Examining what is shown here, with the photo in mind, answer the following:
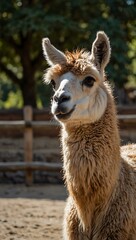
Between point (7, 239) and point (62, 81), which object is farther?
point (7, 239)

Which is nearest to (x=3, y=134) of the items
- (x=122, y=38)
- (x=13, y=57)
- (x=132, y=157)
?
(x=122, y=38)

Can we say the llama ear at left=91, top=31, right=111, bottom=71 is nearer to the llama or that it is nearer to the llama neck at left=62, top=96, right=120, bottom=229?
the llama

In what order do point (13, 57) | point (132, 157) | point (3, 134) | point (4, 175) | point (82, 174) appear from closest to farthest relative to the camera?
point (82, 174), point (132, 157), point (4, 175), point (3, 134), point (13, 57)

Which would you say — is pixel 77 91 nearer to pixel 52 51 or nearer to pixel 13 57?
pixel 52 51

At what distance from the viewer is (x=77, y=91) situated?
4.89m

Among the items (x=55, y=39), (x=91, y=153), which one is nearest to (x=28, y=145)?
(x=55, y=39)

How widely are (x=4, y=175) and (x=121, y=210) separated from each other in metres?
8.09

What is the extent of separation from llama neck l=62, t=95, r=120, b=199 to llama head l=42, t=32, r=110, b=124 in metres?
0.10

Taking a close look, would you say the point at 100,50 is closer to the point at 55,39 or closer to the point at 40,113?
the point at 40,113

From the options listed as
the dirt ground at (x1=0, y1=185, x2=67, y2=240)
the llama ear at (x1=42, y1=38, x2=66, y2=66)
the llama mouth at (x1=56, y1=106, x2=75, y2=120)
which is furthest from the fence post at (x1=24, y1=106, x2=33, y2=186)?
the llama mouth at (x1=56, y1=106, x2=75, y2=120)

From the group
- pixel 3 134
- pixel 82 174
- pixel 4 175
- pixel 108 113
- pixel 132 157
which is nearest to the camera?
pixel 82 174

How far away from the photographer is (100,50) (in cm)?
514

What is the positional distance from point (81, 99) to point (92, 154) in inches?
19.2

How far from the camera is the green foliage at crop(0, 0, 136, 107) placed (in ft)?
47.8
